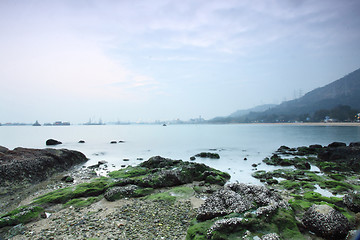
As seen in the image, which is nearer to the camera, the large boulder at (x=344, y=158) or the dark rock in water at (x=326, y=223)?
the dark rock in water at (x=326, y=223)

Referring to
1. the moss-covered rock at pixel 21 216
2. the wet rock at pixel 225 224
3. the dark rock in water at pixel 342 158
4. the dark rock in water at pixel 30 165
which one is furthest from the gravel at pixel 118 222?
the dark rock in water at pixel 342 158

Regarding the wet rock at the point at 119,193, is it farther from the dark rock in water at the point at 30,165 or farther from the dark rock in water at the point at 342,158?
the dark rock in water at the point at 342,158

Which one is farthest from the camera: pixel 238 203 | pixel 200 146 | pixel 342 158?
pixel 200 146

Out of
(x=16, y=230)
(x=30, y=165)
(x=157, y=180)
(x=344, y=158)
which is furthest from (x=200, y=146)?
(x=16, y=230)

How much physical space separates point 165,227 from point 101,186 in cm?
694

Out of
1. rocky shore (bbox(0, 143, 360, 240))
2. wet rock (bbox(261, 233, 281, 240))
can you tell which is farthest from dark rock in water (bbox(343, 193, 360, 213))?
wet rock (bbox(261, 233, 281, 240))

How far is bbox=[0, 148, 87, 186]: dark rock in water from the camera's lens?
50.4ft

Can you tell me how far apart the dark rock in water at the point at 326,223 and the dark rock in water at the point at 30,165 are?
18177 mm

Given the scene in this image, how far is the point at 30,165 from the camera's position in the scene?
689 inches

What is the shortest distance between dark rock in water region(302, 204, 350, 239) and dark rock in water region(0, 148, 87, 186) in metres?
18.2

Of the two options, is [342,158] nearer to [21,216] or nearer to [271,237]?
[271,237]

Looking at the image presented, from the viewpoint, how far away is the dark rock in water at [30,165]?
15.4 meters

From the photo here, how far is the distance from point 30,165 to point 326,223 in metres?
20.5

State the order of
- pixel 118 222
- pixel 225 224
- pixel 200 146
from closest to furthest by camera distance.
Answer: pixel 225 224 → pixel 118 222 → pixel 200 146
